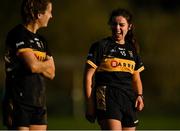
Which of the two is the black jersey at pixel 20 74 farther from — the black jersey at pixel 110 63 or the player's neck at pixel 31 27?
the black jersey at pixel 110 63

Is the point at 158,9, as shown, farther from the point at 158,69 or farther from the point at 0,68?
the point at 0,68

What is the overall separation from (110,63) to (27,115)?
1381mm

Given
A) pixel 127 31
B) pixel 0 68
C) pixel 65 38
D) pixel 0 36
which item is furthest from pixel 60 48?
pixel 127 31

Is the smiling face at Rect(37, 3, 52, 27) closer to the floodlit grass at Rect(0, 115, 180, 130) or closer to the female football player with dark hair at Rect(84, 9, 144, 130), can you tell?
the female football player with dark hair at Rect(84, 9, 144, 130)

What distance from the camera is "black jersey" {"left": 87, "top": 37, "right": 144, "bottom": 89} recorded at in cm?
816

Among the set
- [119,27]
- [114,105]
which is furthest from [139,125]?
[119,27]

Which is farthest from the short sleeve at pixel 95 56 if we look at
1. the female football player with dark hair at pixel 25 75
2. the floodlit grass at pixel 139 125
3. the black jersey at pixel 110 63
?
the floodlit grass at pixel 139 125

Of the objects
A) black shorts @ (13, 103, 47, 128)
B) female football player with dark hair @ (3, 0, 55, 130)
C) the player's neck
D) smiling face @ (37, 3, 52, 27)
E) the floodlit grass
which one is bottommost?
the floodlit grass

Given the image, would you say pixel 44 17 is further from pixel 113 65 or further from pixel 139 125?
pixel 139 125

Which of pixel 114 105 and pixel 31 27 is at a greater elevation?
pixel 31 27

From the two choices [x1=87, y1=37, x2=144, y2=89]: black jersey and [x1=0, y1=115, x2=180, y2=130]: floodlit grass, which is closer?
[x1=87, y1=37, x2=144, y2=89]: black jersey

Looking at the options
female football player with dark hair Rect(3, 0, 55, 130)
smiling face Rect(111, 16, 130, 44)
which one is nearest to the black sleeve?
smiling face Rect(111, 16, 130, 44)

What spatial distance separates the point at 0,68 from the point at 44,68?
63.6ft

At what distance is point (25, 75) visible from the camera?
7164 millimetres
